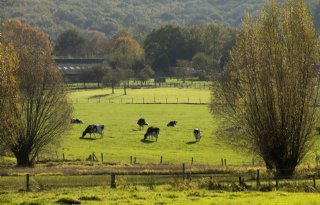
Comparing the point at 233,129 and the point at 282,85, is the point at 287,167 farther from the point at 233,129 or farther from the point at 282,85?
the point at 233,129

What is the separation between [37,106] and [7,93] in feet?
17.6

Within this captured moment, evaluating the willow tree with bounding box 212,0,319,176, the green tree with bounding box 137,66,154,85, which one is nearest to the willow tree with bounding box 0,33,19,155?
the willow tree with bounding box 212,0,319,176

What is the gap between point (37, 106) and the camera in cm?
5353

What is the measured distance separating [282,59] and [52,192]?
19.3 meters

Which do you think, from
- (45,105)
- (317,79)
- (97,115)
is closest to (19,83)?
(45,105)

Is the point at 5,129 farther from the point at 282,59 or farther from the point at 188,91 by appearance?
the point at 188,91

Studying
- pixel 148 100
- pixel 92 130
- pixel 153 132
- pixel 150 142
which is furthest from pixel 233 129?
pixel 148 100

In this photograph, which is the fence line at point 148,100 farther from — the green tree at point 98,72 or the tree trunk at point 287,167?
the tree trunk at point 287,167

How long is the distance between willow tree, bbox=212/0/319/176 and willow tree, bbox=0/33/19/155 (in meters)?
17.9

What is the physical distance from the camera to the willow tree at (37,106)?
2076 inches

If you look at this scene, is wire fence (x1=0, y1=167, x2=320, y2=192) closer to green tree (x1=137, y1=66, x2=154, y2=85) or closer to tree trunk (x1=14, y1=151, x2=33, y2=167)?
tree trunk (x1=14, y1=151, x2=33, y2=167)

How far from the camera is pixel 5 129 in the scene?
4831cm

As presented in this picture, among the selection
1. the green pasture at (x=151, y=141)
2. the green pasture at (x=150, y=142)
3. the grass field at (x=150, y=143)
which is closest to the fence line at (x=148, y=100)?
the green pasture at (x=150, y=142)

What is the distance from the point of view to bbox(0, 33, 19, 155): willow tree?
157 feet
